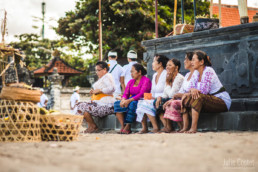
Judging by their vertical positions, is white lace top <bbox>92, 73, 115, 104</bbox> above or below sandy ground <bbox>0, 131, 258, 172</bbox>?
above

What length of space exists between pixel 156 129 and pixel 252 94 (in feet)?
6.32

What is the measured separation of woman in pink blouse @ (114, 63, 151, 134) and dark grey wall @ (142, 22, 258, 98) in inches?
48.2

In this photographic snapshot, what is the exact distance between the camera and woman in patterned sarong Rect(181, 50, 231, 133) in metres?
6.11

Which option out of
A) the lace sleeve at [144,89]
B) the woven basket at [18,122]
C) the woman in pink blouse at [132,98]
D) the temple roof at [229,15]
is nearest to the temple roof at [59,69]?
the temple roof at [229,15]

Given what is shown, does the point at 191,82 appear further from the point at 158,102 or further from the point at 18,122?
the point at 18,122

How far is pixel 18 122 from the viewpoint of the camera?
497 centimetres

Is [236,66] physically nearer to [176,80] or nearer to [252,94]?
[252,94]

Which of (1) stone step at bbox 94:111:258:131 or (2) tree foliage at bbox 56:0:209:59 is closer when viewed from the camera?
(1) stone step at bbox 94:111:258:131

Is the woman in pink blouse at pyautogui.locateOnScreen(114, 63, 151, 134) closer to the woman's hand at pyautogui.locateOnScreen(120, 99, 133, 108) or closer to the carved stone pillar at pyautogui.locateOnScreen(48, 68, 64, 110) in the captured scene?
the woman's hand at pyautogui.locateOnScreen(120, 99, 133, 108)

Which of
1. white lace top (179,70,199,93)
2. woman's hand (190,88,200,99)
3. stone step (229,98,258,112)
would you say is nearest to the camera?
woman's hand (190,88,200,99)

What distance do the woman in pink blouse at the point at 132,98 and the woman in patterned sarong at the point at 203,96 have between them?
4.11 ft

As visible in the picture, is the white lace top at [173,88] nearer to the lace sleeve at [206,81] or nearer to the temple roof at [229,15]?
the lace sleeve at [206,81]

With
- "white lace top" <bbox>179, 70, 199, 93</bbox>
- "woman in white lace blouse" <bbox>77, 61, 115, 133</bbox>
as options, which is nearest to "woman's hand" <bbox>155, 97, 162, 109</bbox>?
"white lace top" <bbox>179, 70, 199, 93</bbox>

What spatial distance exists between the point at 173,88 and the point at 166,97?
22 centimetres
